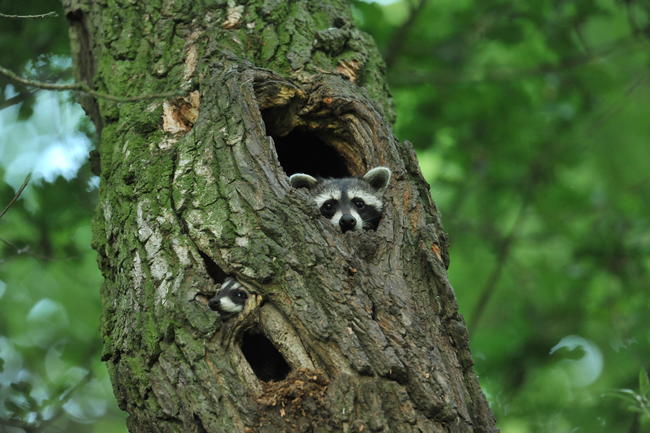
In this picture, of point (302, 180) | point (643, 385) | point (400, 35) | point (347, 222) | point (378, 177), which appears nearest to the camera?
point (643, 385)

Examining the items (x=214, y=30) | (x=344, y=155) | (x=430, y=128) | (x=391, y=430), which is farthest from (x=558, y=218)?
(x=391, y=430)

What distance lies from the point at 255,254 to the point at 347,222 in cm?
179

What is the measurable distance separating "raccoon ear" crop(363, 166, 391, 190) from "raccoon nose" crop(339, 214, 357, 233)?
0.30 meters

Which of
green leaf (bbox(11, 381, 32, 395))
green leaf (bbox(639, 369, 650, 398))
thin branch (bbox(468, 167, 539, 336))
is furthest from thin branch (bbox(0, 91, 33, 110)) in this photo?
green leaf (bbox(639, 369, 650, 398))

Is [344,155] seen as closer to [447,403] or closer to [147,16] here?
[147,16]

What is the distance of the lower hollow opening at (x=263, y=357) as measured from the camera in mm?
3637

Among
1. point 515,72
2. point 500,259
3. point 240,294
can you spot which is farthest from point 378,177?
point 515,72

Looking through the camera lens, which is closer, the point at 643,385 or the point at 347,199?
the point at 643,385

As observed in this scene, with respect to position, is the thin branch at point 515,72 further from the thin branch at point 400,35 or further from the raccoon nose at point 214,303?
the raccoon nose at point 214,303

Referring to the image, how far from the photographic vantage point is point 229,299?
3172 millimetres

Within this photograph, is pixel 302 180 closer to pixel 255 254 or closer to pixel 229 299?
pixel 255 254

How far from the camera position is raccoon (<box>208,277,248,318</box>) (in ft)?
10.3

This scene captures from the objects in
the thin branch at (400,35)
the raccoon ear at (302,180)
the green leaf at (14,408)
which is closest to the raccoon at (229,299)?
the raccoon ear at (302,180)

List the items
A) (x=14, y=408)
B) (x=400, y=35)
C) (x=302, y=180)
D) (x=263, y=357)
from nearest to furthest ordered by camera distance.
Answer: (x=263, y=357)
(x=14, y=408)
(x=302, y=180)
(x=400, y=35)
